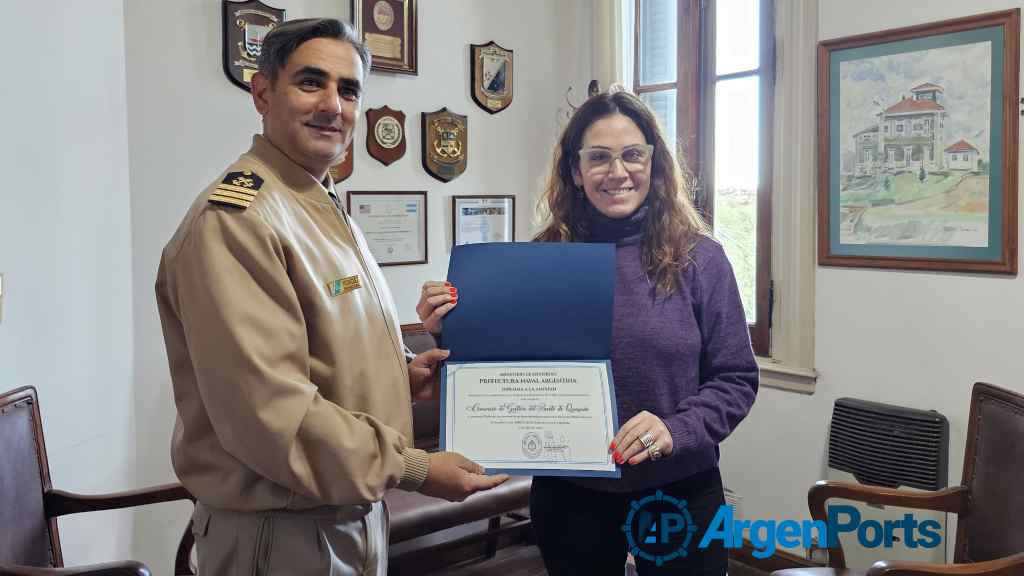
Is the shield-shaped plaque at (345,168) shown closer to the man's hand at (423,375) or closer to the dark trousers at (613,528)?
the man's hand at (423,375)

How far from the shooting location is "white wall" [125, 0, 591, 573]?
2.83 metres

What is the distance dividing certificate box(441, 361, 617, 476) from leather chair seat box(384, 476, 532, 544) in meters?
1.13

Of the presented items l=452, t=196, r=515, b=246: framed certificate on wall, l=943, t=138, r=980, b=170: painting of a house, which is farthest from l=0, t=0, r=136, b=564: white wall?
l=943, t=138, r=980, b=170: painting of a house

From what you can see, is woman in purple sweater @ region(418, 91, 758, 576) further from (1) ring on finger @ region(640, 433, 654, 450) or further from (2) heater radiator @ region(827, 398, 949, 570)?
(2) heater radiator @ region(827, 398, 949, 570)

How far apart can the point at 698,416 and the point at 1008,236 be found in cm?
163

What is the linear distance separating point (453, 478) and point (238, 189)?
58 centimetres

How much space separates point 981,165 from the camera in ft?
8.53

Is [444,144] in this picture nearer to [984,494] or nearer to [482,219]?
[482,219]

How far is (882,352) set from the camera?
2.91 m

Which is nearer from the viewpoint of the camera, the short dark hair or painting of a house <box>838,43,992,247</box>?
the short dark hair

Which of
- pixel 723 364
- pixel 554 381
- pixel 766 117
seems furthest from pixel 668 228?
pixel 766 117

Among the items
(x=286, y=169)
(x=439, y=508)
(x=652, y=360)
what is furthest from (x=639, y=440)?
(x=439, y=508)

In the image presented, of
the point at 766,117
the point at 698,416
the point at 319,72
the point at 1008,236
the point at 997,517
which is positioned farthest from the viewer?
the point at 766,117

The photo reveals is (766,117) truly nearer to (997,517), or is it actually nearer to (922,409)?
(922,409)
